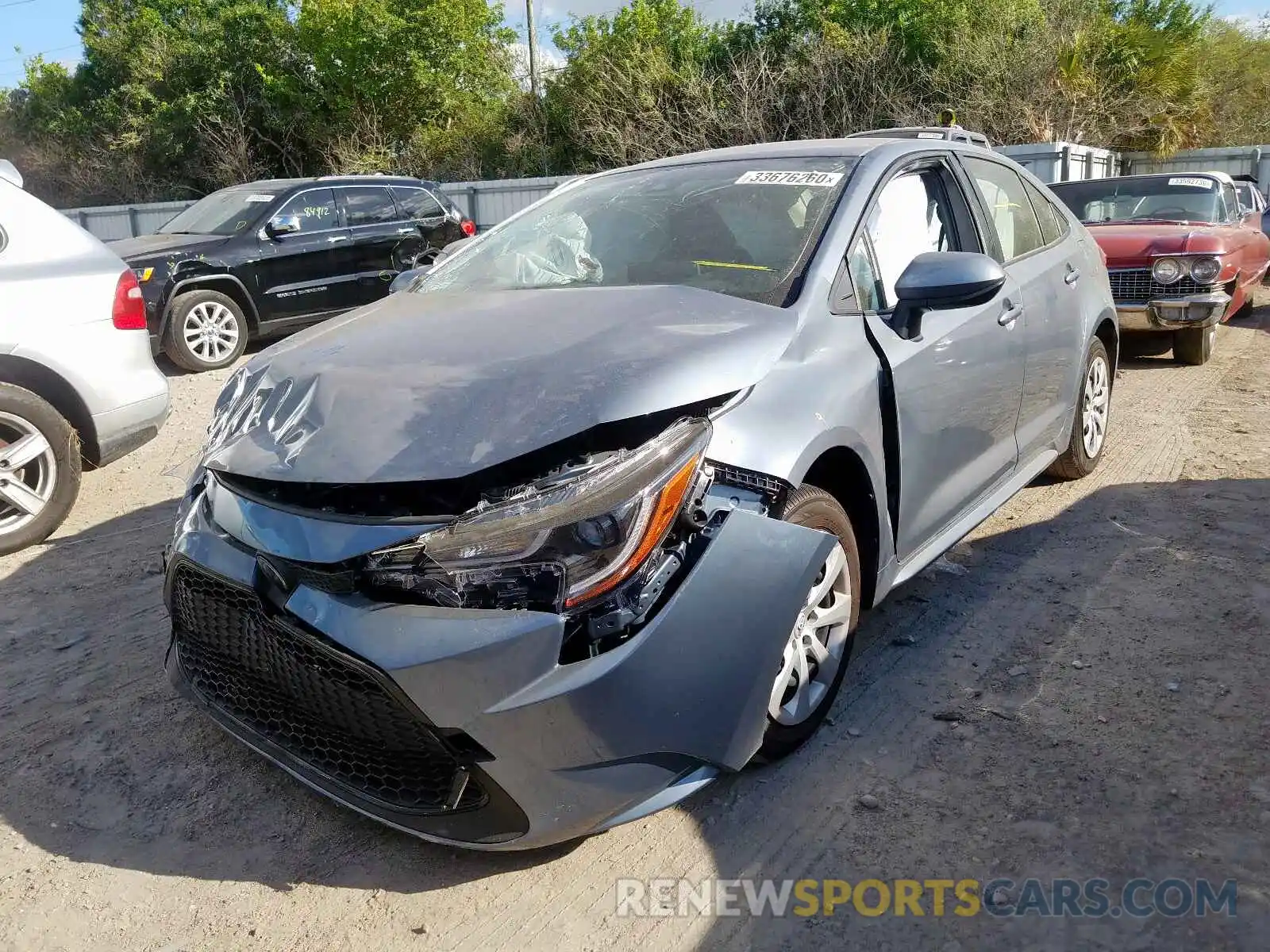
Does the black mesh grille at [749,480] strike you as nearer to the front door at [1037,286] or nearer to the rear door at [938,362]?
the rear door at [938,362]

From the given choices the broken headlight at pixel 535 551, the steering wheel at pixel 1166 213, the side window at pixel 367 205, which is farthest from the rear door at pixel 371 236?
Answer: the broken headlight at pixel 535 551

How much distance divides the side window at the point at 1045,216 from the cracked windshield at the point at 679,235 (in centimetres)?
159

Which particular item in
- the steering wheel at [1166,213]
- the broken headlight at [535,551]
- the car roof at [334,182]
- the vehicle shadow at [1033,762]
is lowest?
the vehicle shadow at [1033,762]

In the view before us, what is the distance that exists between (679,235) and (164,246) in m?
7.16

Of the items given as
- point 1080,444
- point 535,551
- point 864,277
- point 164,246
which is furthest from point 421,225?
point 535,551

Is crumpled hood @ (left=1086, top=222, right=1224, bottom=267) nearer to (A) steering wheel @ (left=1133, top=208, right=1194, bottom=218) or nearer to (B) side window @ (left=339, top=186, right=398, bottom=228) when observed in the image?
(A) steering wheel @ (left=1133, top=208, right=1194, bottom=218)

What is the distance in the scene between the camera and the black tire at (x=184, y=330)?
8711 mm

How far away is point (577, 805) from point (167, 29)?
1432 inches

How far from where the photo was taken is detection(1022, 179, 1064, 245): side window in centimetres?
465

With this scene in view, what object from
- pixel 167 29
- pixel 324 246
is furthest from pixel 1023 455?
pixel 167 29

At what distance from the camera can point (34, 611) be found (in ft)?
13.4

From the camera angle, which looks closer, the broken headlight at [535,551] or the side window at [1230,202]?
the broken headlight at [535,551]

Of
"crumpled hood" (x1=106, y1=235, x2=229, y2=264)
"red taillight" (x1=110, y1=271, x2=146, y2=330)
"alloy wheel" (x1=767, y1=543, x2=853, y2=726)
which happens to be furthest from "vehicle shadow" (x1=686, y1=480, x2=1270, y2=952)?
"crumpled hood" (x1=106, y1=235, x2=229, y2=264)

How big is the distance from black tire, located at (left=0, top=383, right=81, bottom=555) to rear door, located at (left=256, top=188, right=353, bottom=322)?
488 centimetres
